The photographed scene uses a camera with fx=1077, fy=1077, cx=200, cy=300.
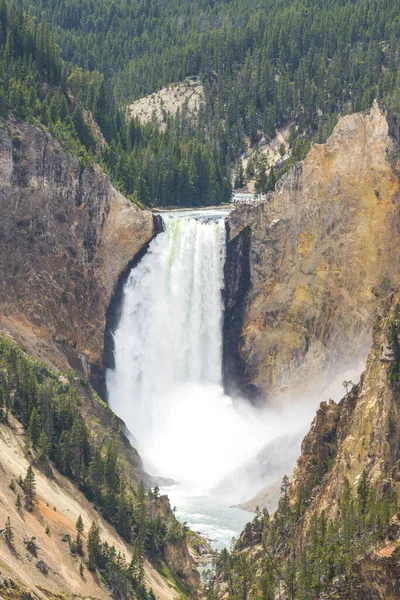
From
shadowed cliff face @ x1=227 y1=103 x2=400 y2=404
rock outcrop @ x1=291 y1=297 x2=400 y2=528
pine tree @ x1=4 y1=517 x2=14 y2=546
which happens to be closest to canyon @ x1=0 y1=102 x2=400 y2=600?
shadowed cliff face @ x1=227 y1=103 x2=400 y2=404

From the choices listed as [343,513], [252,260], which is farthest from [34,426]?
[252,260]

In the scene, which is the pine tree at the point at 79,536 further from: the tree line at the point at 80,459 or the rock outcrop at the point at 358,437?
the rock outcrop at the point at 358,437

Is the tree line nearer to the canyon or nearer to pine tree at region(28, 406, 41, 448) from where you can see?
→ pine tree at region(28, 406, 41, 448)

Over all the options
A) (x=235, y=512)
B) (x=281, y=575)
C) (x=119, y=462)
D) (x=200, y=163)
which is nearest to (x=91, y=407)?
(x=119, y=462)

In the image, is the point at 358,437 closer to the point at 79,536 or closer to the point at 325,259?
the point at 79,536

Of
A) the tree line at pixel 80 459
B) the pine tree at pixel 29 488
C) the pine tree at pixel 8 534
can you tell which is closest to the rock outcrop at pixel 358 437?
the tree line at pixel 80 459
